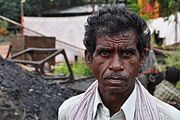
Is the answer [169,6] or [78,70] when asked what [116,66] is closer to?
[169,6]

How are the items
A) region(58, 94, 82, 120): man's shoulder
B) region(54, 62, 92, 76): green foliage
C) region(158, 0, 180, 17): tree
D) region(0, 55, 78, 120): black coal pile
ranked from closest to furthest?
region(58, 94, 82, 120): man's shoulder, region(0, 55, 78, 120): black coal pile, region(158, 0, 180, 17): tree, region(54, 62, 92, 76): green foliage

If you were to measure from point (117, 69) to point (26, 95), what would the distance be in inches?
188

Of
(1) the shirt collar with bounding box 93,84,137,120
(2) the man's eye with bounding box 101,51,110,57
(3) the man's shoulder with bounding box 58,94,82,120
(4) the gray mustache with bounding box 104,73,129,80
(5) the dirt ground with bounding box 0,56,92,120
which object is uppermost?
(2) the man's eye with bounding box 101,51,110,57

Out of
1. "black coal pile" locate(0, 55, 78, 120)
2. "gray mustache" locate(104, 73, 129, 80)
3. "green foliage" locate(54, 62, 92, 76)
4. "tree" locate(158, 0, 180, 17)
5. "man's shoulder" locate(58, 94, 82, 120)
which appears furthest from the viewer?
"green foliage" locate(54, 62, 92, 76)

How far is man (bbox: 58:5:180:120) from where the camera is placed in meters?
1.63

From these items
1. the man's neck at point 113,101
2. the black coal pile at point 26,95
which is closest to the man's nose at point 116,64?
the man's neck at point 113,101

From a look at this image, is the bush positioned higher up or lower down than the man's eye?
lower down

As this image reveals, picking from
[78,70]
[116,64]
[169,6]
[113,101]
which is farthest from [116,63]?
[78,70]

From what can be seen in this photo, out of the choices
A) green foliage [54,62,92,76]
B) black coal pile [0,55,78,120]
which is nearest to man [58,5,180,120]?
black coal pile [0,55,78,120]

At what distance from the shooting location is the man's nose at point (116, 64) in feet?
5.31

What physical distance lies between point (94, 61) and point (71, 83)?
622cm

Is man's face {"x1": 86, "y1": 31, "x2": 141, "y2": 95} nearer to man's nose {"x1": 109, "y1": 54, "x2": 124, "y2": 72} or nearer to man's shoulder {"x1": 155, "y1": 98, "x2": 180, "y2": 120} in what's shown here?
man's nose {"x1": 109, "y1": 54, "x2": 124, "y2": 72}

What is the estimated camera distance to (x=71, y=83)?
7.89 metres

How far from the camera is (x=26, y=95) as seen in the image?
628 centimetres
